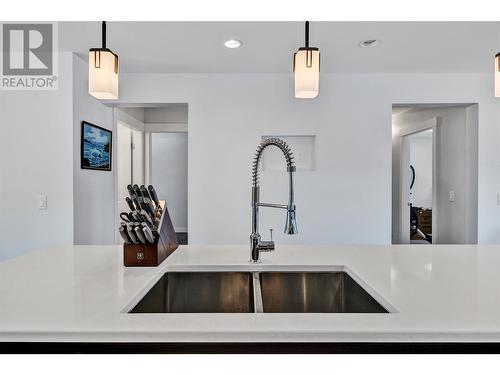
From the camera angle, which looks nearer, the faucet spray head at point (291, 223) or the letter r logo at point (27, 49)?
the faucet spray head at point (291, 223)

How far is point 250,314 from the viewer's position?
806mm

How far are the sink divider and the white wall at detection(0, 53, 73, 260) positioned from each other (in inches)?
83.5

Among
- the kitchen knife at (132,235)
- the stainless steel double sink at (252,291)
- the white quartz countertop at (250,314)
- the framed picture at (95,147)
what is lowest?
the stainless steel double sink at (252,291)

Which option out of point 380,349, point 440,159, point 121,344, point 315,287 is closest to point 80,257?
point 121,344

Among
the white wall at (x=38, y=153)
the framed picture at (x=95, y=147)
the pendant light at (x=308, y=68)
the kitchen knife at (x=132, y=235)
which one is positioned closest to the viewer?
the kitchen knife at (x=132, y=235)

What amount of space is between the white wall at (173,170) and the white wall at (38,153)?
3.94 metres

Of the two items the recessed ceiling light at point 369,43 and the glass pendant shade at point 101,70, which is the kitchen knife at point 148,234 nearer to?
the glass pendant shade at point 101,70

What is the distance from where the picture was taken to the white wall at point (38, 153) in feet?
8.97

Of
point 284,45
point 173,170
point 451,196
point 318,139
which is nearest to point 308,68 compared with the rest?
point 284,45

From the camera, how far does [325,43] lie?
8.36 feet

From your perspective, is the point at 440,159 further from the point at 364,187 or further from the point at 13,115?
the point at 13,115

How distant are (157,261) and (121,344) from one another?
553 millimetres

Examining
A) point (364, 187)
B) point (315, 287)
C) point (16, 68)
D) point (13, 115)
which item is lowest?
point (315, 287)

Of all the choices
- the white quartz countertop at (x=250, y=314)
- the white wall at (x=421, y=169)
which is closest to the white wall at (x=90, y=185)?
the white quartz countertop at (x=250, y=314)
